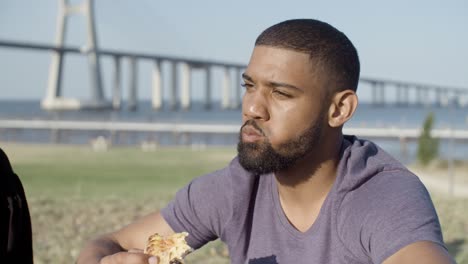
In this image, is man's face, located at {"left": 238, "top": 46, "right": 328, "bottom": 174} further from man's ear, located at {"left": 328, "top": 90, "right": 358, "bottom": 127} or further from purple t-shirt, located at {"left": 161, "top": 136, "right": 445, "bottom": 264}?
purple t-shirt, located at {"left": 161, "top": 136, "right": 445, "bottom": 264}

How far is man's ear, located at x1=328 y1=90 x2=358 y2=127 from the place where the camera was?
→ 240 centimetres

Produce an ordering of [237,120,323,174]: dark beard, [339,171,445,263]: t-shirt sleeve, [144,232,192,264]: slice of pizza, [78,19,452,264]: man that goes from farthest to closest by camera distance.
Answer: [237,120,323,174]: dark beard → [78,19,452,264]: man → [339,171,445,263]: t-shirt sleeve → [144,232,192,264]: slice of pizza

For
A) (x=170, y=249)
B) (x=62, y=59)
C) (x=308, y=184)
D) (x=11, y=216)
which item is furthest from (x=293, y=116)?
(x=62, y=59)

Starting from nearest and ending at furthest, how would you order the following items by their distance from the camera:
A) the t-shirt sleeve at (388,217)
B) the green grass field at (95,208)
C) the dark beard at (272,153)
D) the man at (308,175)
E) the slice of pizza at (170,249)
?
the slice of pizza at (170,249) → the t-shirt sleeve at (388,217) → the man at (308,175) → the dark beard at (272,153) → the green grass field at (95,208)

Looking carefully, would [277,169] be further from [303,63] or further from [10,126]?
[10,126]

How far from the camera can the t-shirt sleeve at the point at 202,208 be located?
257 centimetres

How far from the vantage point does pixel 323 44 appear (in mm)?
2299

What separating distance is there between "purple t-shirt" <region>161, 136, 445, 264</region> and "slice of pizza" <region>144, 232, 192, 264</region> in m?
0.47

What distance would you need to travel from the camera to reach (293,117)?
234cm

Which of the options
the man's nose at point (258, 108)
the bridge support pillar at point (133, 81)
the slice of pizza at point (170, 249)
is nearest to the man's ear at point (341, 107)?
the man's nose at point (258, 108)

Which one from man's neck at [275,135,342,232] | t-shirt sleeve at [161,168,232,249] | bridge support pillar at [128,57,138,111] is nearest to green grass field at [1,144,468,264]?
t-shirt sleeve at [161,168,232,249]

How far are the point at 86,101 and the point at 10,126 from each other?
4063cm

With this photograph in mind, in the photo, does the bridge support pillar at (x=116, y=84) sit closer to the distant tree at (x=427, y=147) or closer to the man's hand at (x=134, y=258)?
the distant tree at (x=427, y=147)

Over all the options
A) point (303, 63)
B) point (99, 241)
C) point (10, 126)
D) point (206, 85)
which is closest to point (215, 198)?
point (99, 241)
